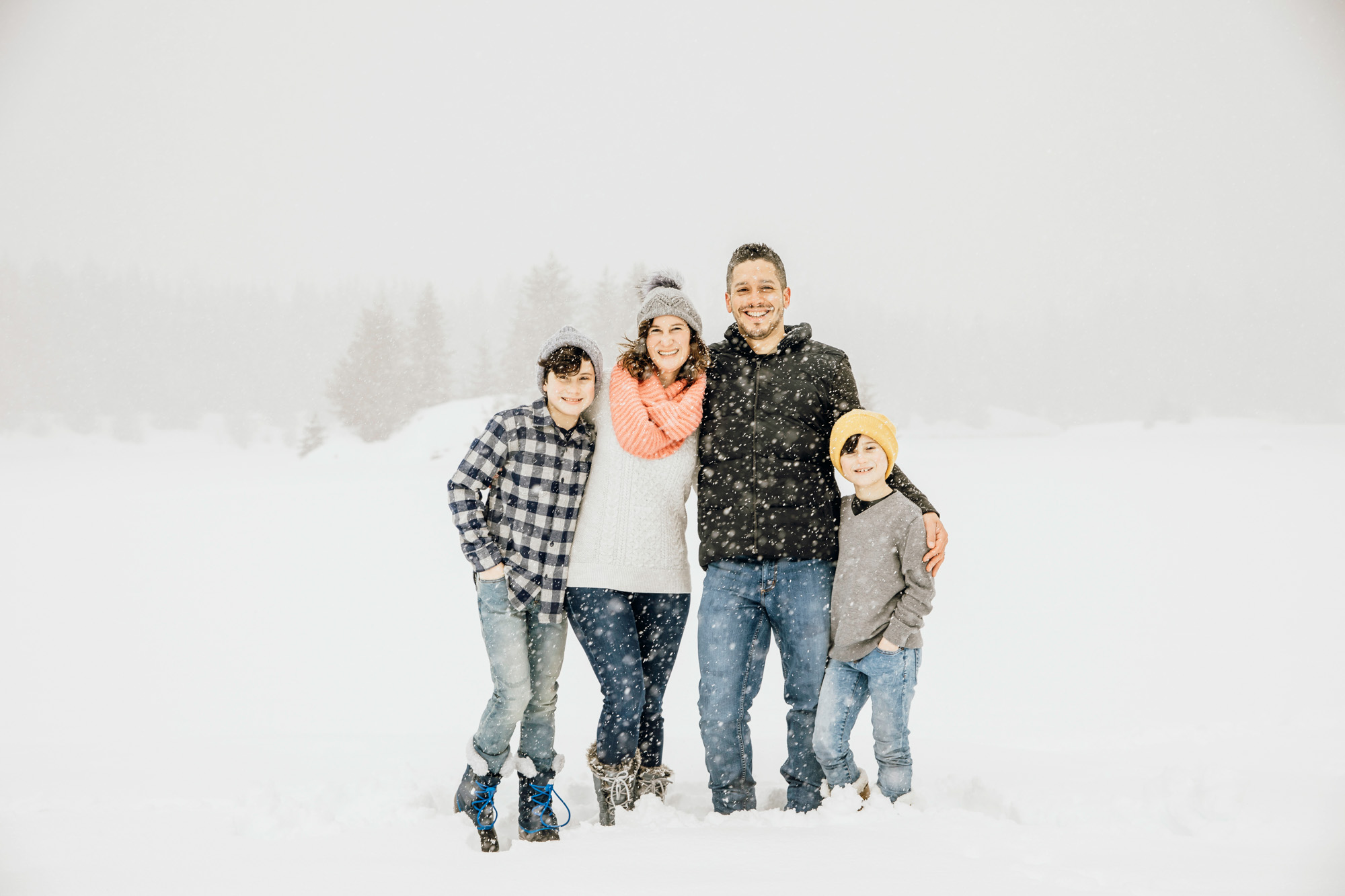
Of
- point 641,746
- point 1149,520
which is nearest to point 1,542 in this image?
point 641,746

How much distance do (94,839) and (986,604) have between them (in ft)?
27.1

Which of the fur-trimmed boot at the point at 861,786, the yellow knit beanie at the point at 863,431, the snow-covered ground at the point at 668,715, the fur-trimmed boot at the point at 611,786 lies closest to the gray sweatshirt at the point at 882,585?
the yellow knit beanie at the point at 863,431

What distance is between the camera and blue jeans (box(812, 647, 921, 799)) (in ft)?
11.2

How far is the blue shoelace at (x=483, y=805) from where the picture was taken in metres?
3.11

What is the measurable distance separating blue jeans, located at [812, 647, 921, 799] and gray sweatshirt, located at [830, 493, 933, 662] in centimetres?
8

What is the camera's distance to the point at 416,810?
11.3 feet

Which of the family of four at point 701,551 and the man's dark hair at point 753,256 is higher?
the man's dark hair at point 753,256

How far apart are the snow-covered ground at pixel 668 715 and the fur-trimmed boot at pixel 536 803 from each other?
0.37 feet

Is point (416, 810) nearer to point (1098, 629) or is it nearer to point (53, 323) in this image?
point (1098, 629)

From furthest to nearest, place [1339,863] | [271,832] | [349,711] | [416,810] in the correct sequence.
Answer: [349,711]
[416,810]
[271,832]
[1339,863]

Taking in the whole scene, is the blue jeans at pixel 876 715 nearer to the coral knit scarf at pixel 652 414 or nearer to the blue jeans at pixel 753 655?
the blue jeans at pixel 753 655

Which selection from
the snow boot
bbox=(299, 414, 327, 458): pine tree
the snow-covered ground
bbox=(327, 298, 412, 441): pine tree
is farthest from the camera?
bbox=(327, 298, 412, 441): pine tree

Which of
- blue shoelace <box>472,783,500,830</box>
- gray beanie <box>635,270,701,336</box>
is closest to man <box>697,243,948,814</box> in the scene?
gray beanie <box>635,270,701,336</box>

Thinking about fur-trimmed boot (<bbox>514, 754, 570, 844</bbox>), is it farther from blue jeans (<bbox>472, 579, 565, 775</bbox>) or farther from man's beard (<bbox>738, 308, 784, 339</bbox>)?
man's beard (<bbox>738, 308, 784, 339</bbox>)
